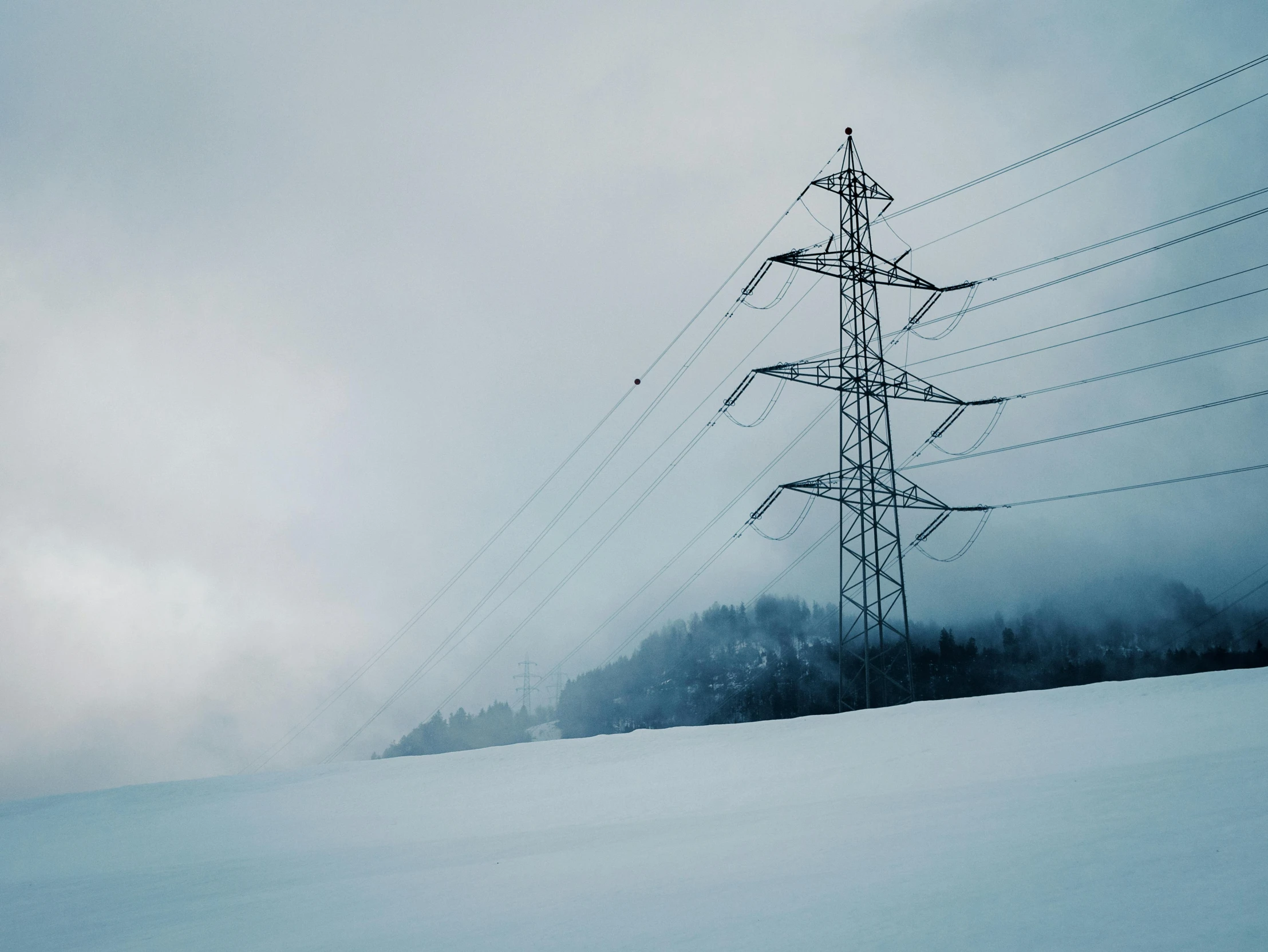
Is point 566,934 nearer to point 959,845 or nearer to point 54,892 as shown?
point 959,845

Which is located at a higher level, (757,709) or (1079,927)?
(1079,927)

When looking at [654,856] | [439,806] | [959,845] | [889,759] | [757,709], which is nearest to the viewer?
[959,845]

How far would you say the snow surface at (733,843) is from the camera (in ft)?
18.8

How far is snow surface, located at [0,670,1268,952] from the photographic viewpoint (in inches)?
225

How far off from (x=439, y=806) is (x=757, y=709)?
170 meters

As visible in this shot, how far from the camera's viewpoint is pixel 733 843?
27.6 ft

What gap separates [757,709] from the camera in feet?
573

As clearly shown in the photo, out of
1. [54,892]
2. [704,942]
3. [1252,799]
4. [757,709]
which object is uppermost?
[1252,799]

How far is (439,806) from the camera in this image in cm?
1269

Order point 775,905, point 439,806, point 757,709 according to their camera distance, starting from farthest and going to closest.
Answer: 1. point 757,709
2. point 439,806
3. point 775,905

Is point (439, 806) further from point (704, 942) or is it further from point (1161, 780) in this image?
point (1161, 780)

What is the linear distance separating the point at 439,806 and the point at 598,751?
318cm

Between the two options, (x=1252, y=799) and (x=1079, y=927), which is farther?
(x=1252, y=799)

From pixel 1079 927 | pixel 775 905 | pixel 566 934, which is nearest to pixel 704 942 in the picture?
pixel 775 905
